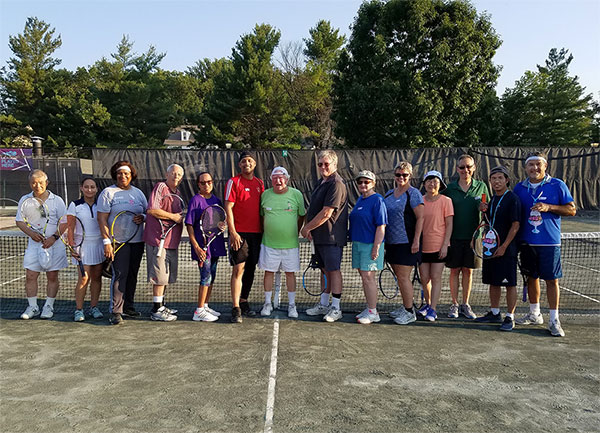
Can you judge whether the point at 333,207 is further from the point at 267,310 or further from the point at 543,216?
the point at 543,216

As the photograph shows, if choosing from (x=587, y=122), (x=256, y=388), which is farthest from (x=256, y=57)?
(x=256, y=388)

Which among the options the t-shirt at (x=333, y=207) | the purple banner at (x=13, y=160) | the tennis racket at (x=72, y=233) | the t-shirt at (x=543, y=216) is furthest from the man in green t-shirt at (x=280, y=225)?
the purple banner at (x=13, y=160)

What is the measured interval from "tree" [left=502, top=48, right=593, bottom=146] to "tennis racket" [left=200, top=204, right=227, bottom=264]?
91.4 ft

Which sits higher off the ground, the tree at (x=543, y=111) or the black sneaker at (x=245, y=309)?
the tree at (x=543, y=111)

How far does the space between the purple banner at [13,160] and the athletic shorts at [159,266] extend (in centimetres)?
1477

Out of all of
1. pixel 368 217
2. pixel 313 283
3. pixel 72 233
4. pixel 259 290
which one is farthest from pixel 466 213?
pixel 72 233

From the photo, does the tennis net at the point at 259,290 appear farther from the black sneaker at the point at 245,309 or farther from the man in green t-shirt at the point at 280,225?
the man in green t-shirt at the point at 280,225

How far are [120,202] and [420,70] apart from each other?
71.2 ft

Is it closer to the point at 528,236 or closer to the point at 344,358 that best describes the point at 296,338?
the point at 344,358

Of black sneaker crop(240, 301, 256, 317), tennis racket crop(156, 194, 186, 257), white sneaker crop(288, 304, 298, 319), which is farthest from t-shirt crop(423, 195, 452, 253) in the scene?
tennis racket crop(156, 194, 186, 257)

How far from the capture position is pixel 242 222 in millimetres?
5422

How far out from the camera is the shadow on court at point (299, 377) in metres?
3.17

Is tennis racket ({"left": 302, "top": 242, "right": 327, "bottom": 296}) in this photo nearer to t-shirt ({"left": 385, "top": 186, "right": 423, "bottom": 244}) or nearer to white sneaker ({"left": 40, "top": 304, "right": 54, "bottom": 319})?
t-shirt ({"left": 385, "top": 186, "right": 423, "bottom": 244})

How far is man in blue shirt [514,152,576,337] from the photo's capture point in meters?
4.89
